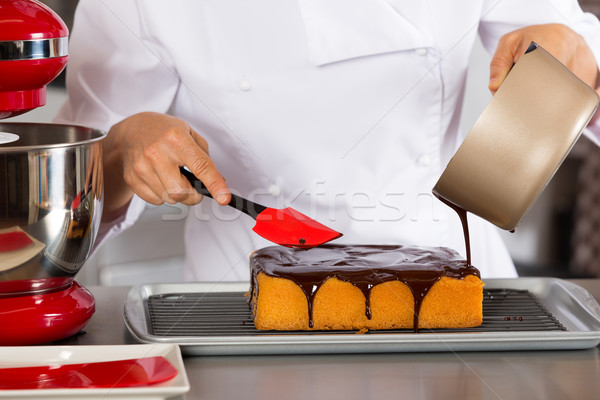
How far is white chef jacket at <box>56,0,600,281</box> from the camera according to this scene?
45.7 inches

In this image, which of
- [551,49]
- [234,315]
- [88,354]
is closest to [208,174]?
[234,315]

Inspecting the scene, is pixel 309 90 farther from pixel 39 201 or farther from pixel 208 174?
pixel 39 201

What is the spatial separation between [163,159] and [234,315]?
0.73 ft

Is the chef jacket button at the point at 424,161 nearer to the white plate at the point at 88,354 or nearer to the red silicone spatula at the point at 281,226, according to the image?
the red silicone spatula at the point at 281,226

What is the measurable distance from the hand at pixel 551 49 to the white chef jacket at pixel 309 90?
180 millimetres

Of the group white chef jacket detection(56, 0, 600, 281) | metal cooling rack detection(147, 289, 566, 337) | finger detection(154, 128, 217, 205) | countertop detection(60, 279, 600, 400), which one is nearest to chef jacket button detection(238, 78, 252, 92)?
white chef jacket detection(56, 0, 600, 281)

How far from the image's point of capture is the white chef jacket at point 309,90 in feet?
3.81

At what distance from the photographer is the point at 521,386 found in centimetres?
70

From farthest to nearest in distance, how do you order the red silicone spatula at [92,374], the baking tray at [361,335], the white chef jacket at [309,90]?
the white chef jacket at [309,90] → the baking tray at [361,335] → the red silicone spatula at [92,374]

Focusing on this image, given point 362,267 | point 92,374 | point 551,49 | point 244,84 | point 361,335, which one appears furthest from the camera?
point 244,84

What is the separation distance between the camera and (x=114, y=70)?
1.23 metres

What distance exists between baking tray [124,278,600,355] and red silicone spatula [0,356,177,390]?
64 mm

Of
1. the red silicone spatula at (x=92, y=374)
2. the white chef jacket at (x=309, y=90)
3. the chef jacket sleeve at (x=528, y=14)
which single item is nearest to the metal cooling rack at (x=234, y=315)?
the red silicone spatula at (x=92, y=374)

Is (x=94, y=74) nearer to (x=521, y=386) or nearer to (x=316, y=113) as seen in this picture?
(x=316, y=113)
